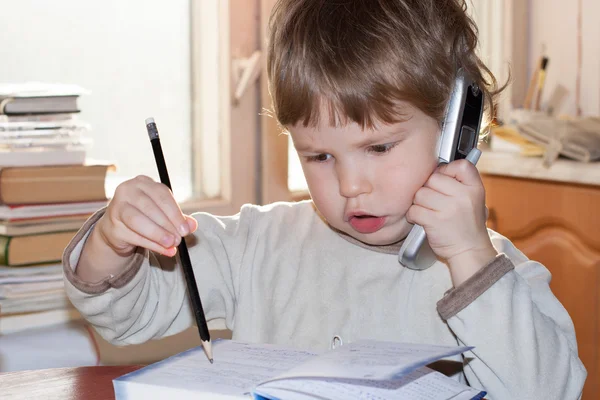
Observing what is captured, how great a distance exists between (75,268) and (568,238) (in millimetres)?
1281

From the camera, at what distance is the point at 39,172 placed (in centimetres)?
149

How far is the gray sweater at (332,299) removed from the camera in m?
0.84

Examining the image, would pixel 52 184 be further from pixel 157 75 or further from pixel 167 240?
pixel 167 240

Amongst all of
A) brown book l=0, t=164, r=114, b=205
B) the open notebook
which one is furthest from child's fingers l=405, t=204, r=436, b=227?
brown book l=0, t=164, r=114, b=205

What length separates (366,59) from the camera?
90 cm

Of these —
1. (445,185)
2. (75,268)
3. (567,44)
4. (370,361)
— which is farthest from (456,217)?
(567,44)

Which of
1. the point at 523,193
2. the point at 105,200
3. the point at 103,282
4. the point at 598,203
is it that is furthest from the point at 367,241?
the point at 523,193

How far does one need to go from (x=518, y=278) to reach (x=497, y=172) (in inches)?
47.8

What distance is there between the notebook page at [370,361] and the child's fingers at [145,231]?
0.75ft

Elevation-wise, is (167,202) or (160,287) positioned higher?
(167,202)

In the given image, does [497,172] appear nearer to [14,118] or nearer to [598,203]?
[598,203]

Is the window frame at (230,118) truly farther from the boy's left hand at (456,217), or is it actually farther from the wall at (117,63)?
the boy's left hand at (456,217)

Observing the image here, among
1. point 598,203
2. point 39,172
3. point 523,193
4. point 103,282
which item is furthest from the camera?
point 523,193

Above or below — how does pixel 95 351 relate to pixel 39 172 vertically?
below
